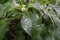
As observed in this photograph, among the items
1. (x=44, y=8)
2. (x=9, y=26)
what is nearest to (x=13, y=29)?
(x=9, y=26)

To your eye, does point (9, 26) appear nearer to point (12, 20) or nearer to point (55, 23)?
point (12, 20)

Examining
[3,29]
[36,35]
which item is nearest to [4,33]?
[3,29]

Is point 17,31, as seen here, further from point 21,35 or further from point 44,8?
point 44,8

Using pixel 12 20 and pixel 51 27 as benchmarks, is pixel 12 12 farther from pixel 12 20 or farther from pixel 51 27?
pixel 51 27

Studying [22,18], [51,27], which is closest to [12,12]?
[22,18]
